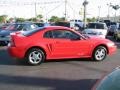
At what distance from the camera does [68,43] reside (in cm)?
1257

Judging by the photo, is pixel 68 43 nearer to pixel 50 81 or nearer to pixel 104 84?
pixel 50 81

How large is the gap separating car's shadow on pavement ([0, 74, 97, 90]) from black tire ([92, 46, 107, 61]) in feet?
13.2

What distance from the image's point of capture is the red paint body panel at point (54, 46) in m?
12.1

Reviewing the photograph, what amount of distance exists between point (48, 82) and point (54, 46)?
3672 mm

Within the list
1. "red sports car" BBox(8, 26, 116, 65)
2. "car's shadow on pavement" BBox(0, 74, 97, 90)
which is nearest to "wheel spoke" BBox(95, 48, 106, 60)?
"red sports car" BBox(8, 26, 116, 65)

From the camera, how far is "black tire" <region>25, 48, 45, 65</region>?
39.4 feet

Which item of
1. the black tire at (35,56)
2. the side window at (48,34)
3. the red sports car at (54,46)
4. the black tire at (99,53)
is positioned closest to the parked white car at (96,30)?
the black tire at (99,53)

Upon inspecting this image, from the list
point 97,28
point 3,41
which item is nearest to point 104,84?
point 3,41

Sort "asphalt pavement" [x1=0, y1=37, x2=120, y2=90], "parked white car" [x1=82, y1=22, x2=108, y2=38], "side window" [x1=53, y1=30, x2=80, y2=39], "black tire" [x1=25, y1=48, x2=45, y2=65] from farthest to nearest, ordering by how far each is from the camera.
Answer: "parked white car" [x1=82, y1=22, x2=108, y2=38] < "side window" [x1=53, y1=30, x2=80, y2=39] < "black tire" [x1=25, y1=48, x2=45, y2=65] < "asphalt pavement" [x1=0, y1=37, x2=120, y2=90]

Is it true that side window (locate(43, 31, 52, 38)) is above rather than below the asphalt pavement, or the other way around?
above

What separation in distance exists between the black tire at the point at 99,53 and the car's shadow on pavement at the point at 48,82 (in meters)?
4.01

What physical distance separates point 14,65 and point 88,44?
2.89 m

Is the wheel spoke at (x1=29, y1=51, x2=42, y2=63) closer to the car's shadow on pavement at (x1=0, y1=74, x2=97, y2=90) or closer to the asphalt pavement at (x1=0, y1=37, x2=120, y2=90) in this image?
the asphalt pavement at (x1=0, y1=37, x2=120, y2=90)

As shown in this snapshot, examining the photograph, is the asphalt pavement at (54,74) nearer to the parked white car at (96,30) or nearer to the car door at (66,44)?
the car door at (66,44)
